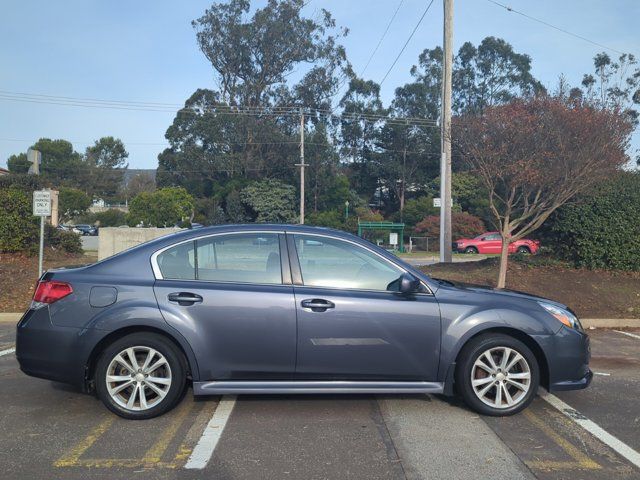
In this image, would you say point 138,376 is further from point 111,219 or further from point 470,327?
point 111,219

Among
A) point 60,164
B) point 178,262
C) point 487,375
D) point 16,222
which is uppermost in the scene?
point 60,164

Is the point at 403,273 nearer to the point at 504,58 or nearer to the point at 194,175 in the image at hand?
the point at 194,175

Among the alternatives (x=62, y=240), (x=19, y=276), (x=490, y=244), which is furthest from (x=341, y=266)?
(x=490, y=244)

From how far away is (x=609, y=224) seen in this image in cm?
1221

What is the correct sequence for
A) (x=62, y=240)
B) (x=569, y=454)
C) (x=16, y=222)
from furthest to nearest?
(x=62, y=240)
(x=16, y=222)
(x=569, y=454)

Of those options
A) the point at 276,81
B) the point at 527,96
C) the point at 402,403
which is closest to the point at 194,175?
the point at 276,81

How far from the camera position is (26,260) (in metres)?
14.9

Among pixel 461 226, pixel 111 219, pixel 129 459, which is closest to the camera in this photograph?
pixel 129 459

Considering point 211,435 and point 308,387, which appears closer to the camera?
point 211,435

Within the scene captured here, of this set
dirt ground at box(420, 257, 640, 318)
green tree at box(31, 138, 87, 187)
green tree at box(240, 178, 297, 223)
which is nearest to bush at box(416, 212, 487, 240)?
green tree at box(240, 178, 297, 223)

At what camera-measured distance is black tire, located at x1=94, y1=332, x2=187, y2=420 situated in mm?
4777

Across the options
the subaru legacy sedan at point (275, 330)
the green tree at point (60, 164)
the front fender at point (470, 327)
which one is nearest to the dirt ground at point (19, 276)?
the subaru legacy sedan at point (275, 330)

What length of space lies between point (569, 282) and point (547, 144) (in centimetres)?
319

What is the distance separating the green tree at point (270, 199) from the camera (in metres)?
50.3
